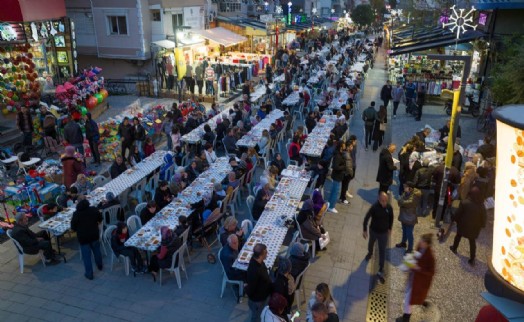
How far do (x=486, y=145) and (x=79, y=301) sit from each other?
1035cm

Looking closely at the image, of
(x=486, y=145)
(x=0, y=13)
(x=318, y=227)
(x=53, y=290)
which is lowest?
(x=53, y=290)

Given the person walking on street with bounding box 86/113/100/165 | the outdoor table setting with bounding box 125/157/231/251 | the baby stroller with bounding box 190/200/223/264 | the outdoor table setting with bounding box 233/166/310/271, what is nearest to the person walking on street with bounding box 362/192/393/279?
the outdoor table setting with bounding box 233/166/310/271

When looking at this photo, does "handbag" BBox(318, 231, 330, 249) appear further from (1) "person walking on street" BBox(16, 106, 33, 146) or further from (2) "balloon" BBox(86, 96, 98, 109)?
(2) "balloon" BBox(86, 96, 98, 109)

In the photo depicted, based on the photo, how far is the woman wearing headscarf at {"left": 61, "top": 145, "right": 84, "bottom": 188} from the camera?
394 inches

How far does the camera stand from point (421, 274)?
5973 millimetres

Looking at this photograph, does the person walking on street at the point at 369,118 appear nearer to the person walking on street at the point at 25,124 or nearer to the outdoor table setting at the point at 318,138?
the outdoor table setting at the point at 318,138

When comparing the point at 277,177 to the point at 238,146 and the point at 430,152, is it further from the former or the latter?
the point at 430,152

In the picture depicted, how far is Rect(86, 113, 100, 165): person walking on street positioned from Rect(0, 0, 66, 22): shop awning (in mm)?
6433

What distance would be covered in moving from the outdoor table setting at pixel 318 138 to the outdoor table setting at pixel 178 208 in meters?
2.52

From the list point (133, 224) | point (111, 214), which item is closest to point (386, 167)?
point (133, 224)

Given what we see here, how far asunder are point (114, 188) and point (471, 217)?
769cm

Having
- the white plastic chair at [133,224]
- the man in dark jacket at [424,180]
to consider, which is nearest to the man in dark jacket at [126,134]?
the white plastic chair at [133,224]

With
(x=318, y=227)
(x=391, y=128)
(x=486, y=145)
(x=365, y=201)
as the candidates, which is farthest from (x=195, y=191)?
(x=391, y=128)

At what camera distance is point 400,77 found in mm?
23266
